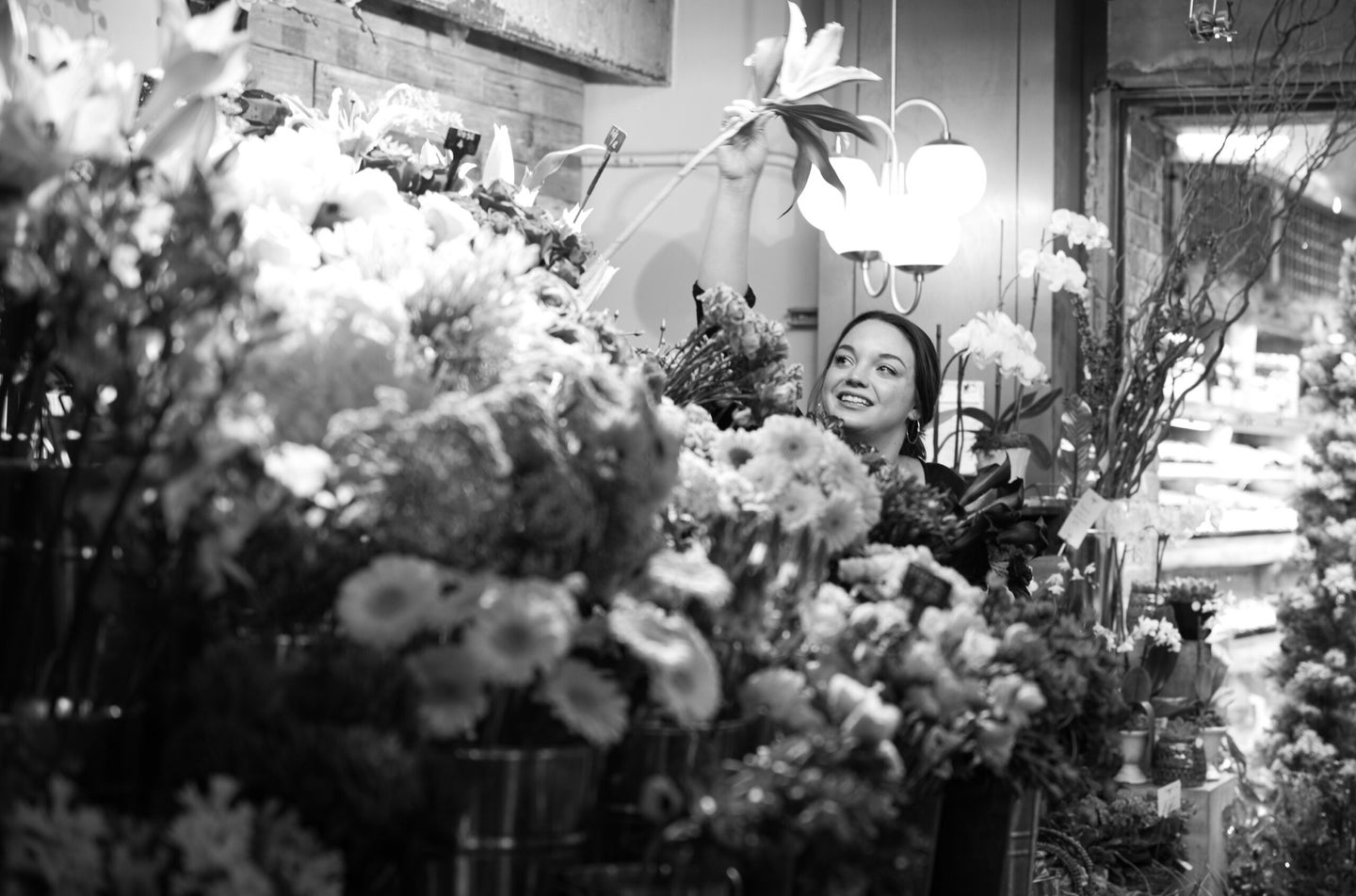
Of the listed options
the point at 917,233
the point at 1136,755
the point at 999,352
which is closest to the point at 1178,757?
the point at 1136,755

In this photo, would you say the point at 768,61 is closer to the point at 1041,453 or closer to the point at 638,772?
the point at 638,772

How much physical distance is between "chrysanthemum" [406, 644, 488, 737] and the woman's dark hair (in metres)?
1.79

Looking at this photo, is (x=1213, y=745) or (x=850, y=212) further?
(x=1213, y=745)

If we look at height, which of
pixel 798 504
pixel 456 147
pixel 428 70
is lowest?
pixel 798 504

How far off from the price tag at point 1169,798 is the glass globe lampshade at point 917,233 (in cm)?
130

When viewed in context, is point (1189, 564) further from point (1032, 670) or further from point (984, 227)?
point (1032, 670)

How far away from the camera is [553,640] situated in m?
0.74

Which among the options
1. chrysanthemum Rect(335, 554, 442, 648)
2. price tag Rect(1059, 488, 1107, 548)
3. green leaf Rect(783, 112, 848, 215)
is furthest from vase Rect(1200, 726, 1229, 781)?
chrysanthemum Rect(335, 554, 442, 648)

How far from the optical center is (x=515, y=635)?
0.74 meters

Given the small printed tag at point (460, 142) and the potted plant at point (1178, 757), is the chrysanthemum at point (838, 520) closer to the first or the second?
the small printed tag at point (460, 142)

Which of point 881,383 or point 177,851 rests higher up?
point 881,383

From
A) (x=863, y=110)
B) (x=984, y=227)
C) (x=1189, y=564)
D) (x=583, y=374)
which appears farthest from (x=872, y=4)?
(x=583, y=374)

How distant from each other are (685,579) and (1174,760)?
9.64 ft

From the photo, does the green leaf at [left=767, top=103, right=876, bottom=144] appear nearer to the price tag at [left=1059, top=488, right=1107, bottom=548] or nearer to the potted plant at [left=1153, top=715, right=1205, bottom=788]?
the price tag at [left=1059, top=488, right=1107, bottom=548]
